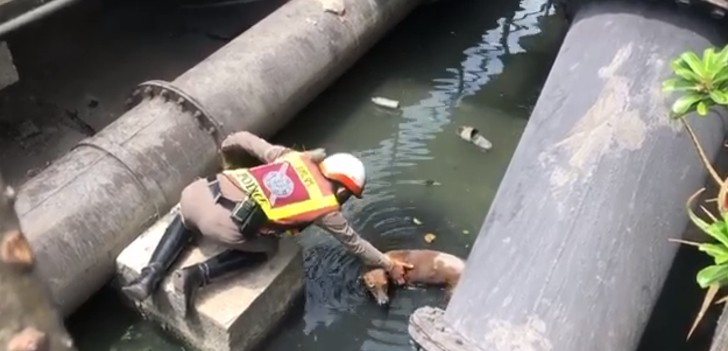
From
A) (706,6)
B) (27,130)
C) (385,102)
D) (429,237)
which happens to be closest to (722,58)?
(706,6)

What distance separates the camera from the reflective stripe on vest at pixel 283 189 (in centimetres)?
437

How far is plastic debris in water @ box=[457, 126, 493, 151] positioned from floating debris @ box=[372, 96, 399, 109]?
1.71 feet

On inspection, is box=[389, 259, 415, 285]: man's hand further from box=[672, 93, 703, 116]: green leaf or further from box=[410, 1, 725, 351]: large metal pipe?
box=[672, 93, 703, 116]: green leaf

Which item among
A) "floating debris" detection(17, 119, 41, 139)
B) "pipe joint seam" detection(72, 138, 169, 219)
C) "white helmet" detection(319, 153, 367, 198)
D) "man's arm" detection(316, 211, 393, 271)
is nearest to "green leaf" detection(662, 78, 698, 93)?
"white helmet" detection(319, 153, 367, 198)

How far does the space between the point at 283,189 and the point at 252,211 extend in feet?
0.59

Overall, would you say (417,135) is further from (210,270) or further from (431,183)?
(210,270)

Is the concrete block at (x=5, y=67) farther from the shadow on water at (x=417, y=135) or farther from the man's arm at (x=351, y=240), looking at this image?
the man's arm at (x=351, y=240)

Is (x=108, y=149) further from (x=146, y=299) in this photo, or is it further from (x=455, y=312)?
(x=455, y=312)

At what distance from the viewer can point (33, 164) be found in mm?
5918

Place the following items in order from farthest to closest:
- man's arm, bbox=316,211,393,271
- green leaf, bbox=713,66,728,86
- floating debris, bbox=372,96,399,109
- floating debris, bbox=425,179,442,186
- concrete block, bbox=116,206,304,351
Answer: floating debris, bbox=372,96,399,109 < floating debris, bbox=425,179,442,186 < man's arm, bbox=316,211,393,271 < concrete block, bbox=116,206,304,351 < green leaf, bbox=713,66,728,86

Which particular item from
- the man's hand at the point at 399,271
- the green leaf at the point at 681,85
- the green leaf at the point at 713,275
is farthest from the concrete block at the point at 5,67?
the green leaf at the point at 713,275

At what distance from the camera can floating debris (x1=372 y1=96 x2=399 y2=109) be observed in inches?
256

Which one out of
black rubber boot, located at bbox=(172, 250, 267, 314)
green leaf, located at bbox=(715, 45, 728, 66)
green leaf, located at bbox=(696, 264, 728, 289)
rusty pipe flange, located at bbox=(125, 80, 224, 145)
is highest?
green leaf, located at bbox=(715, 45, 728, 66)

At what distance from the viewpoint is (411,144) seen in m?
6.17
